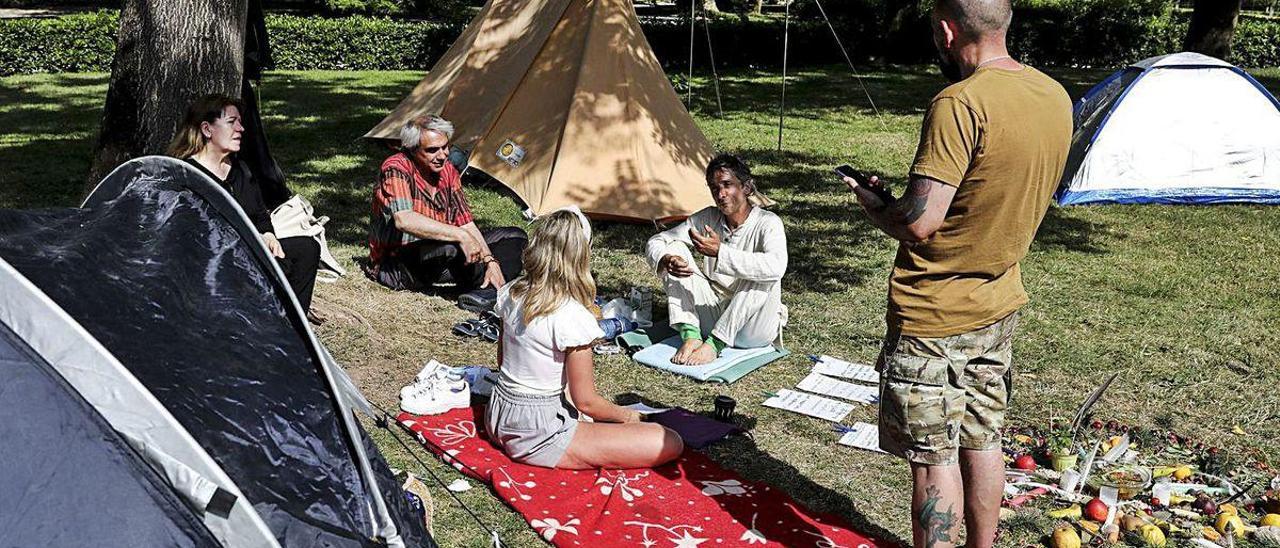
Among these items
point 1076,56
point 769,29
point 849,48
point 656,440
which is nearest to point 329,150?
point 656,440

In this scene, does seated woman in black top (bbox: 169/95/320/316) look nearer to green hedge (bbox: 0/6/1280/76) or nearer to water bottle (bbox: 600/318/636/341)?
water bottle (bbox: 600/318/636/341)

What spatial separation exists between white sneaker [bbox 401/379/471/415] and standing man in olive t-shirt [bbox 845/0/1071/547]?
2.12m

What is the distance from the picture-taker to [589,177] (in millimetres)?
8406

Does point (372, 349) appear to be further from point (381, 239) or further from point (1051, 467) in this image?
point (1051, 467)

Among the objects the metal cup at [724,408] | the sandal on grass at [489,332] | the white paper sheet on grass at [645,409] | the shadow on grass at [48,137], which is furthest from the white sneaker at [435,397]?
the shadow on grass at [48,137]

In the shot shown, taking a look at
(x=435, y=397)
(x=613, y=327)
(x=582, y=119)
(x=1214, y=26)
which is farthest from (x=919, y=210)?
(x=1214, y=26)

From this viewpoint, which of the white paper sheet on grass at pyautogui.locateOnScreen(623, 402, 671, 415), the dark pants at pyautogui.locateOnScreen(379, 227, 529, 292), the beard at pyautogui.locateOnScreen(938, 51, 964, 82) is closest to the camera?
the beard at pyautogui.locateOnScreen(938, 51, 964, 82)

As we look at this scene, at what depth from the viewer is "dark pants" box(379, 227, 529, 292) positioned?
6484mm

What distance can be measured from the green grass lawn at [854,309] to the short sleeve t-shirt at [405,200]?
318mm

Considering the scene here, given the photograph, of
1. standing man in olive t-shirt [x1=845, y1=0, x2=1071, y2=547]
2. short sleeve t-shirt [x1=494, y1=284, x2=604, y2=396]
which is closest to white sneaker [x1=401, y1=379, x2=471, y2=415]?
short sleeve t-shirt [x1=494, y1=284, x2=604, y2=396]

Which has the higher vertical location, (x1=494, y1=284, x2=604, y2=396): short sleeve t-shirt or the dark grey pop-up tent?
the dark grey pop-up tent

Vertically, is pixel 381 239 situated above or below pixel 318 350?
below

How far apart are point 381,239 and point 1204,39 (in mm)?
13078

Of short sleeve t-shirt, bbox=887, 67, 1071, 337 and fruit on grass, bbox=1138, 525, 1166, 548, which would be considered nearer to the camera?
short sleeve t-shirt, bbox=887, 67, 1071, 337
